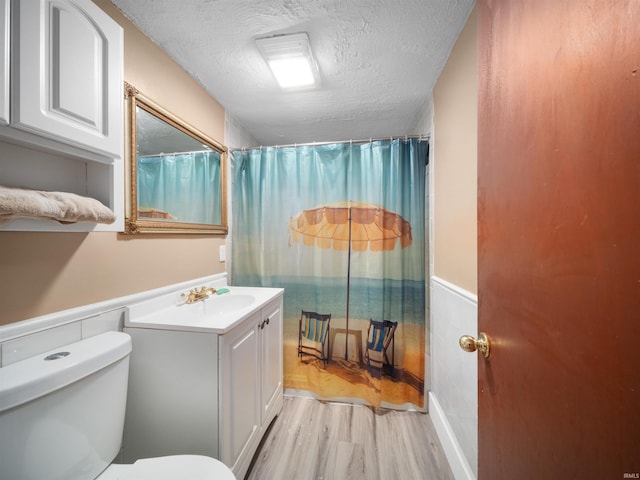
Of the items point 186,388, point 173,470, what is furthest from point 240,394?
point 173,470

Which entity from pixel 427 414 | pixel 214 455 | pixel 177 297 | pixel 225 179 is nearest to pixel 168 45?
pixel 225 179

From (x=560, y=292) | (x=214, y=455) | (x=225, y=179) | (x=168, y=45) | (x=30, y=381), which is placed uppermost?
(x=168, y=45)

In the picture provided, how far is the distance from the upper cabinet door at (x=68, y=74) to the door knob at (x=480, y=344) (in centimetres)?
131

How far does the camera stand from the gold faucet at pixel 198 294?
1.45 m

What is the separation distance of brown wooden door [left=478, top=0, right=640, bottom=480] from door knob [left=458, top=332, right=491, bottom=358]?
3 centimetres

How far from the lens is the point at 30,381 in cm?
68

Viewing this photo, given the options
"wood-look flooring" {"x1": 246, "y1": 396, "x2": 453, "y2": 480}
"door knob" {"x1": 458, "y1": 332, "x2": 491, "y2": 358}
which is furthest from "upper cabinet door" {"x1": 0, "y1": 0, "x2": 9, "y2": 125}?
"wood-look flooring" {"x1": 246, "y1": 396, "x2": 453, "y2": 480}

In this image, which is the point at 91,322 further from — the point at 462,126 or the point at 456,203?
the point at 462,126

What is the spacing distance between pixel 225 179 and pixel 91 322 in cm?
124

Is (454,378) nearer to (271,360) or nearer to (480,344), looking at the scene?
(480,344)

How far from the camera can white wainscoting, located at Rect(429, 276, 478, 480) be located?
1120mm

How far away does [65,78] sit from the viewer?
2.44ft

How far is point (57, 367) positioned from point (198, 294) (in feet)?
2.46

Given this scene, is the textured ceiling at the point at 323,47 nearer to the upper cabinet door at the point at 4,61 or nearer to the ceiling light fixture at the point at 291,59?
the ceiling light fixture at the point at 291,59
